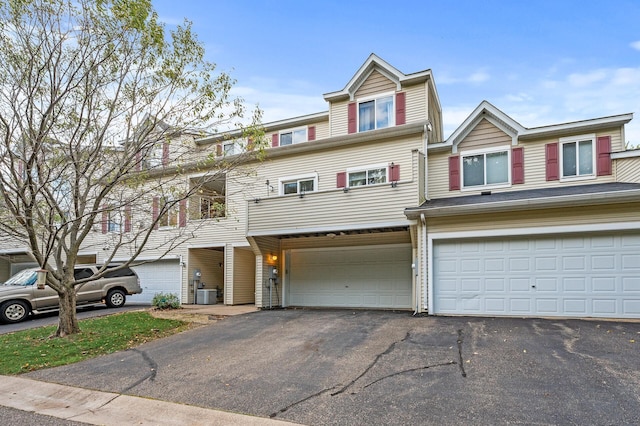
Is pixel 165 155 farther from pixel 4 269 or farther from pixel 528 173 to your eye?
pixel 4 269

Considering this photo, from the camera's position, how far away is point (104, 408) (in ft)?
17.2

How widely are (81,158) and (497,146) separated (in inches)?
490

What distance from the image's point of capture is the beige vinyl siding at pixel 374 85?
15.1m

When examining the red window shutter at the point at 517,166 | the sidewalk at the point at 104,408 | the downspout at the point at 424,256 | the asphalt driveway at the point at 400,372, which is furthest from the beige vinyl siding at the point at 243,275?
the red window shutter at the point at 517,166

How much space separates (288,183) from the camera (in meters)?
15.5

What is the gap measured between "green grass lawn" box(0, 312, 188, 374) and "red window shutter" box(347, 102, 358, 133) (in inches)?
361

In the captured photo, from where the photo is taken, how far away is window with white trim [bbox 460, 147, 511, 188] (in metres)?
13.3

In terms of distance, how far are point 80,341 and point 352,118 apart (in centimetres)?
1141

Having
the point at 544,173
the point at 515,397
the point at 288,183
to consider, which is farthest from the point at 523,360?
the point at 288,183

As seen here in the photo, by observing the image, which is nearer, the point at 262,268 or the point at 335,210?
the point at 335,210

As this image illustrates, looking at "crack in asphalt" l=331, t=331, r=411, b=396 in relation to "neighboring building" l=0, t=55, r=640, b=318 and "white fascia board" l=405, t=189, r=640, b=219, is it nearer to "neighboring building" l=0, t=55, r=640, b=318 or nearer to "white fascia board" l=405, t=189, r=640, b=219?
"neighboring building" l=0, t=55, r=640, b=318

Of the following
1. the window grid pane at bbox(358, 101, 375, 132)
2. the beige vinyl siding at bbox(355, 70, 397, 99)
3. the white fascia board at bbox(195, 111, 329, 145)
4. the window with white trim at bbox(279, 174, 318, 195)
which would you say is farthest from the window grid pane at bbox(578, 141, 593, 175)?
the white fascia board at bbox(195, 111, 329, 145)

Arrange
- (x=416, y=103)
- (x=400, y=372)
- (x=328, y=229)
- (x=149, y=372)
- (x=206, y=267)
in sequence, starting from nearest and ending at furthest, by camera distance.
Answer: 1. (x=400, y=372)
2. (x=149, y=372)
3. (x=328, y=229)
4. (x=416, y=103)
5. (x=206, y=267)

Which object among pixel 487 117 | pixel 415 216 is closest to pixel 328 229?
pixel 415 216
